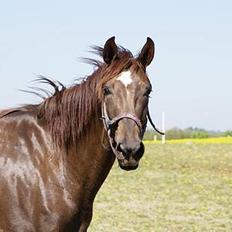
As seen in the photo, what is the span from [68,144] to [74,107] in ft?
1.09

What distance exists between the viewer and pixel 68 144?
561cm

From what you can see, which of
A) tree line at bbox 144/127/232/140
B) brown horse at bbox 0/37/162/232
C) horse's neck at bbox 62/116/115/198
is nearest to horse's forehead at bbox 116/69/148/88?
brown horse at bbox 0/37/162/232

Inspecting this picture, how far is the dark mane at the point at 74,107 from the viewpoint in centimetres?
547

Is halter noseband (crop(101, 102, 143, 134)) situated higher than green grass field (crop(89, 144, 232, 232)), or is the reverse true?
halter noseband (crop(101, 102, 143, 134))

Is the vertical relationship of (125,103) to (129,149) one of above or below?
above

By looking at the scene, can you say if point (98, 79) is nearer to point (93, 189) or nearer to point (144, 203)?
point (93, 189)

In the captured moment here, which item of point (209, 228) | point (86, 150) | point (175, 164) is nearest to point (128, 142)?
point (86, 150)

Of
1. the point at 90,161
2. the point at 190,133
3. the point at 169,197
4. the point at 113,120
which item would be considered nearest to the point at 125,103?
the point at 113,120

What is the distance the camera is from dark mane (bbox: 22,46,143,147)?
5473 millimetres

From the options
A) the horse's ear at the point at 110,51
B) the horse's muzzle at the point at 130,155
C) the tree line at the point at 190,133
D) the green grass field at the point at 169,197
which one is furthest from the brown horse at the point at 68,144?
the tree line at the point at 190,133

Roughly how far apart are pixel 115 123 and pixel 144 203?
384 inches

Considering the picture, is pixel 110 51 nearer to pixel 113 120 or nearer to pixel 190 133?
pixel 113 120

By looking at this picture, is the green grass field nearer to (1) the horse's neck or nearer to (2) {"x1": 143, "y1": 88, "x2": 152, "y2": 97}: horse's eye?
(1) the horse's neck

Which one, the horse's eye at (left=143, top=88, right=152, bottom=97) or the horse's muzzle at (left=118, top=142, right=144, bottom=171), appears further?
the horse's eye at (left=143, top=88, right=152, bottom=97)
